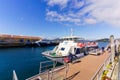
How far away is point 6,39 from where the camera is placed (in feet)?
170

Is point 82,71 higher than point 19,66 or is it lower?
higher

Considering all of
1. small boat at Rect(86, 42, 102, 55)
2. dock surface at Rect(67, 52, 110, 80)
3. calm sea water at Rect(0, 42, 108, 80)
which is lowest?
calm sea water at Rect(0, 42, 108, 80)

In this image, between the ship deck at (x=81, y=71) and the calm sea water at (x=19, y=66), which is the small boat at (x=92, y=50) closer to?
the ship deck at (x=81, y=71)

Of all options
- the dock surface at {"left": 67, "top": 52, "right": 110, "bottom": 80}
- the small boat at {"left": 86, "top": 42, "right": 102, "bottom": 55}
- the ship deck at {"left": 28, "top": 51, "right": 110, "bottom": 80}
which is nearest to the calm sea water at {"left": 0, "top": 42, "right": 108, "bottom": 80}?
the ship deck at {"left": 28, "top": 51, "right": 110, "bottom": 80}

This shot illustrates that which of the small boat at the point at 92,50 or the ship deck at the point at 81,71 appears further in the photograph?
the small boat at the point at 92,50

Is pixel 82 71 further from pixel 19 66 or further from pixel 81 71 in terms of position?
pixel 19 66

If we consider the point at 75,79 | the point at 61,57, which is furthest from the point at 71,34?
the point at 75,79

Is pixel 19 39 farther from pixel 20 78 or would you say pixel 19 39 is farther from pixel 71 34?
pixel 20 78

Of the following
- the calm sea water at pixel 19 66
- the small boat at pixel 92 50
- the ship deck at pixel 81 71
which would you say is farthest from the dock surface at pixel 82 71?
the small boat at pixel 92 50

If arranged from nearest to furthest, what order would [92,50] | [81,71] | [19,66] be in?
[81,71], [19,66], [92,50]

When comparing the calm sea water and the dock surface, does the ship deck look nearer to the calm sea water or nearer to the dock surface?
the dock surface

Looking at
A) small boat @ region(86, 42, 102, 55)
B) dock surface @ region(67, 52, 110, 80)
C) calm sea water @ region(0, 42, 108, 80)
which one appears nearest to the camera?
dock surface @ region(67, 52, 110, 80)

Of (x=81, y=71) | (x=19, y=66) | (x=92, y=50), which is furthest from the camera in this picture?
(x=92, y=50)

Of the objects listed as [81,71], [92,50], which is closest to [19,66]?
[81,71]
